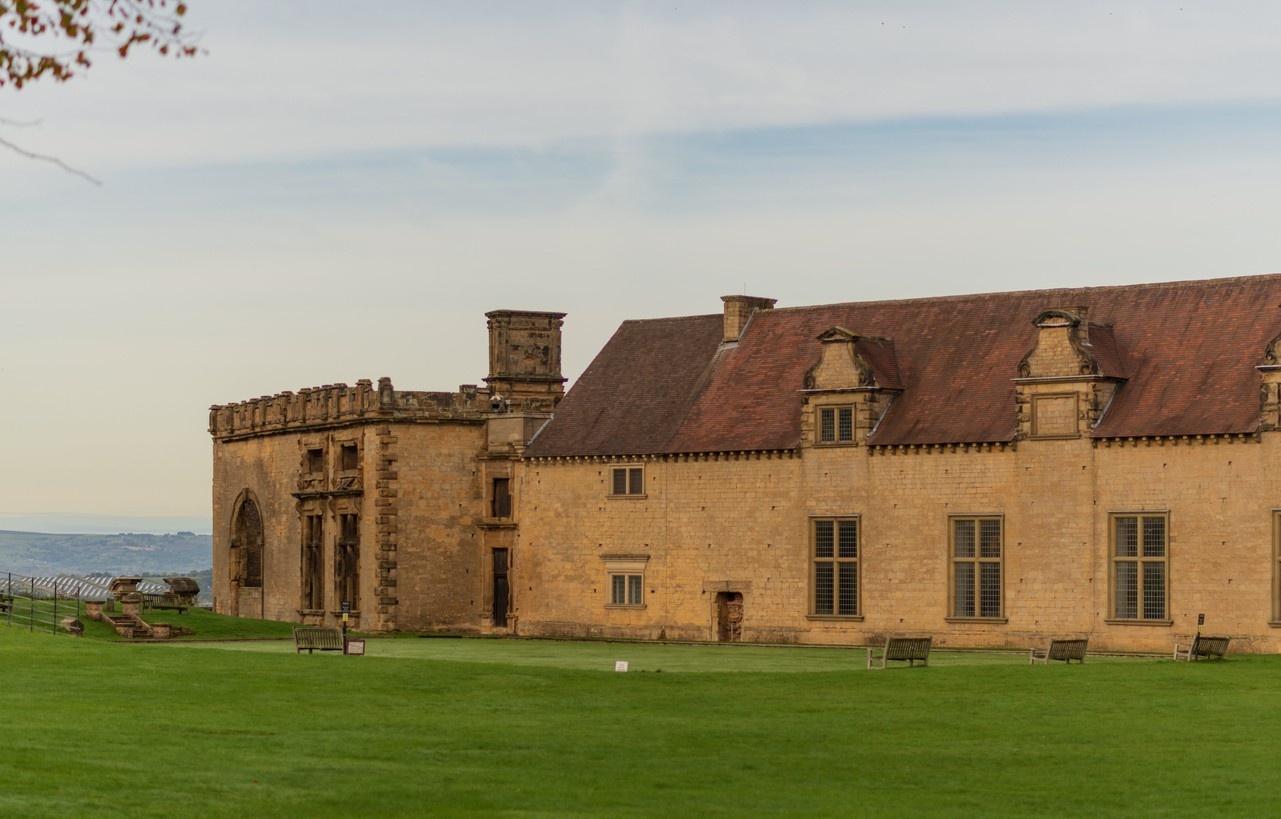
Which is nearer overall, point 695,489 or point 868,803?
point 868,803

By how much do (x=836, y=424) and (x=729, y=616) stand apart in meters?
6.66

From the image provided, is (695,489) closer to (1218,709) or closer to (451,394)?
(451,394)

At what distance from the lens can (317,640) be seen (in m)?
51.0

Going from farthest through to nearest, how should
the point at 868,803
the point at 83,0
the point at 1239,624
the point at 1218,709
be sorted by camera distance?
1. the point at 1239,624
2. the point at 1218,709
3. the point at 868,803
4. the point at 83,0

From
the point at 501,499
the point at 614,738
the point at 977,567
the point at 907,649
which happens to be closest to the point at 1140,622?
the point at 977,567

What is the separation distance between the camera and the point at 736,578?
6425cm

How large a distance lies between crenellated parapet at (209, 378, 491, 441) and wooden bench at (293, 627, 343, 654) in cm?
2074

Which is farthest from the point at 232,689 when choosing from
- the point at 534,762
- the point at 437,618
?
the point at 437,618

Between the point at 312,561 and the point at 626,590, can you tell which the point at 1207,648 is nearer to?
the point at 626,590

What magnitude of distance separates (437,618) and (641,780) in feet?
151

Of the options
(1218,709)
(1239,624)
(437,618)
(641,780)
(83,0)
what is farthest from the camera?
(437,618)

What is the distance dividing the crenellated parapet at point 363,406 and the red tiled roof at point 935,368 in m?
3.56

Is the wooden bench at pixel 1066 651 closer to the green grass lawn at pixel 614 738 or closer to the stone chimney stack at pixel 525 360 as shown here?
the green grass lawn at pixel 614 738

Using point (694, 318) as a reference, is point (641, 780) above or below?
below
